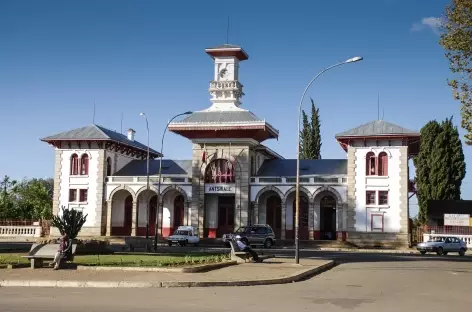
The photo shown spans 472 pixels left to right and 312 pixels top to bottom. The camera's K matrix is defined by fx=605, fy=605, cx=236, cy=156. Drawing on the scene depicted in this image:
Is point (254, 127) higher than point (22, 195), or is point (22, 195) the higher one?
point (254, 127)

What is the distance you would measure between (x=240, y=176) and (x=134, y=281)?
36.7 metres

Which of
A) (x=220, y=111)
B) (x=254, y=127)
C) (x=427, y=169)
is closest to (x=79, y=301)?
(x=254, y=127)

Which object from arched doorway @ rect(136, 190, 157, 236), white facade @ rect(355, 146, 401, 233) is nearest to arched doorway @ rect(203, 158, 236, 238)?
arched doorway @ rect(136, 190, 157, 236)

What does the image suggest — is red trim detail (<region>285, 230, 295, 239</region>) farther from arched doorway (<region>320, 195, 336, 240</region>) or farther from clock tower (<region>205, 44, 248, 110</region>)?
clock tower (<region>205, 44, 248, 110</region>)

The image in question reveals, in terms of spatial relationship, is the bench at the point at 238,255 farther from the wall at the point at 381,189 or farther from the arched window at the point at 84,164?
the arched window at the point at 84,164

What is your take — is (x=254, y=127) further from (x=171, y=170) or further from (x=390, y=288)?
(x=390, y=288)

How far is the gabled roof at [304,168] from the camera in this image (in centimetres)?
5419

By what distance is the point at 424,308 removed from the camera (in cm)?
1319

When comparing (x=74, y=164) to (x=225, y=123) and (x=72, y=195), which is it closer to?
(x=72, y=195)

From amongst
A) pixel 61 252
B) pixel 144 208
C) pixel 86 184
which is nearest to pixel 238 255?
pixel 61 252

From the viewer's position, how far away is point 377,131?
5097 centimetres

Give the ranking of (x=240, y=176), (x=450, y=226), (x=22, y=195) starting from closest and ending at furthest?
(x=450, y=226) → (x=240, y=176) → (x=22, y=195)

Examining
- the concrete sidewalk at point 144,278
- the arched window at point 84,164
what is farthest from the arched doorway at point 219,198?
the concrete sidewalk at point 144,278

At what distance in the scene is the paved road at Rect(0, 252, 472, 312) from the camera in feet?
41.1
